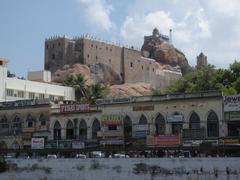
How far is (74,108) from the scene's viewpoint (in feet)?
220

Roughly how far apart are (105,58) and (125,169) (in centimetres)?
7405

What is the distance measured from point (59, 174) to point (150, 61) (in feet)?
267

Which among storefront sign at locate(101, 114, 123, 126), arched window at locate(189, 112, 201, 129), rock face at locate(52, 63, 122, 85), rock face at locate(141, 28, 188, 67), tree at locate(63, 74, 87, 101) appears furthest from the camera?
rock face at locate(141, 28, 188, 67)

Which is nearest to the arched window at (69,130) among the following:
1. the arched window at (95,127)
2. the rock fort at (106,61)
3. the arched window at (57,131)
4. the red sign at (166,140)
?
the arched window at (57,131)

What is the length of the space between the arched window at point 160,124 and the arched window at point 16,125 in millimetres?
19870

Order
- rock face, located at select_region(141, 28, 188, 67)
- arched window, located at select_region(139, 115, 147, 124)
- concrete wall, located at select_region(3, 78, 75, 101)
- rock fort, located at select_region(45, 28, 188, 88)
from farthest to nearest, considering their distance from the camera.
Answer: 1. rock face, located at select_region(141, 28, 188, 67)
2. rock fort, located at select_region(45, 28, 188, 88)
3. concrete wall, located at select_region(3, 78, 75, 101)
4. arched window, located at select_region(139, 115, 147, 124)

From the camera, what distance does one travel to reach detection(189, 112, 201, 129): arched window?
5859cm

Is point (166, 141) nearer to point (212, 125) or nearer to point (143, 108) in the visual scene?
point (212, 125)

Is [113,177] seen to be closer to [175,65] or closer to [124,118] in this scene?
[124,118]

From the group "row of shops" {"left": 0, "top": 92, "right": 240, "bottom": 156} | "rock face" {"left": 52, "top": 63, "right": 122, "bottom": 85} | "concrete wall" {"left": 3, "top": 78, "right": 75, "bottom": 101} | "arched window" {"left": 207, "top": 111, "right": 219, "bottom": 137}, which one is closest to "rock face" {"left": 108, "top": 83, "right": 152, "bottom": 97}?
"rock face" {"left": 52, "top": 63, "right": 122, "bottom": 85}

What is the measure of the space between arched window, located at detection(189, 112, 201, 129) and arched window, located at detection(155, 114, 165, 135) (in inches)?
127

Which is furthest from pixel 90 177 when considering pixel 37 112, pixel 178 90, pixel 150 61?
pixel 150 61

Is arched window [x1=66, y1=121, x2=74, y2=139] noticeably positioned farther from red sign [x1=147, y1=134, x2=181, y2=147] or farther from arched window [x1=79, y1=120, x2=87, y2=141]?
red sign [x1=147, y1=134, x2=181, y2=147]

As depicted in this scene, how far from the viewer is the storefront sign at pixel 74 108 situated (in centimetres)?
6619
